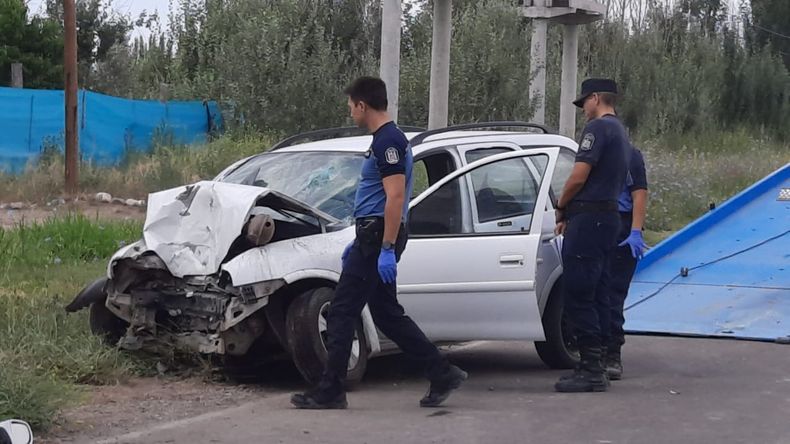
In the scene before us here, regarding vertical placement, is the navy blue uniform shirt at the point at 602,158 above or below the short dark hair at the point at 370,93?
below

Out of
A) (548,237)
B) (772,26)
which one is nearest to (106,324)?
(548,237)

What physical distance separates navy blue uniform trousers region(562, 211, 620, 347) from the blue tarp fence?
41.4 ft

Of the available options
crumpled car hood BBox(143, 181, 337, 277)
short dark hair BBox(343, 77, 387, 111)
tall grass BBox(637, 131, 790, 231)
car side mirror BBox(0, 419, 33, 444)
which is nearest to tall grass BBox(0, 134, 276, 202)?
tall grass BBox(637, 131, 790, 231)

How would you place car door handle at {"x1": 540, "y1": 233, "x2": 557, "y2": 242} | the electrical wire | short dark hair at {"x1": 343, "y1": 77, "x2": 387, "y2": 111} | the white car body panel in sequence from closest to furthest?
1. short dark hair at {"x1": 343, "y1": 77, "x2": 387, "y2": 111}
2. the white car body panel
3. car door handle at {"x1": 540, "y1": 233, "x2": 557, "y2": 242}
4. the electrical wire

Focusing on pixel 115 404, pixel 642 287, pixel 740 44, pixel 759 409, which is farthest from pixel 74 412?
pixel 740 44

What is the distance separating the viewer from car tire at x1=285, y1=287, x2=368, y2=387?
283 inches

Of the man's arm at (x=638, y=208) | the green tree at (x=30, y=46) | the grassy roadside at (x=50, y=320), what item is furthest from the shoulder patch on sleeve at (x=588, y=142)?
the green tree at (x=30, y=46)

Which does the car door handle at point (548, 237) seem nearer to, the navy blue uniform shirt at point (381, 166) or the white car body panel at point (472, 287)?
the white car body panel at point (472, 287)

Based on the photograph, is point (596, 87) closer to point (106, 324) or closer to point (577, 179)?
point (577, 179)

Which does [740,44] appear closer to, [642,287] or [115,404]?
[642,287]

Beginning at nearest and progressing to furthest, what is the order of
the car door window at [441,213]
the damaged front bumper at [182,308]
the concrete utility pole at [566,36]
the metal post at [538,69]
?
the damaged front bumper at [182,308] → the car door window at [441,213] → the concrete utility pole at [566,36] → the metal post at [538,69]

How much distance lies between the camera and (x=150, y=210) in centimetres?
784

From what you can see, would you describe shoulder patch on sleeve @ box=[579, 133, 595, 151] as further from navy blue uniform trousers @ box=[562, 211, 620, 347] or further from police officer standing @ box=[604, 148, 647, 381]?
police officer standing @ box=[604, 148, 647, 381]

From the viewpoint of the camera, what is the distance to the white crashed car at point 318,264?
729 cm
